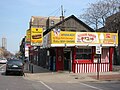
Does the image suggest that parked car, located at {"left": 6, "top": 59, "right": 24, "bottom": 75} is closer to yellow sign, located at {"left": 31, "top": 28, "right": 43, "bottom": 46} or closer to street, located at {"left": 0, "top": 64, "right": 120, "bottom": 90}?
yellow sign, located at {"left": 31, "top": 28, "right": 43, "bottom": 46}

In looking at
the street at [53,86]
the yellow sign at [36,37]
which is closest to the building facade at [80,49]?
the yellow sign at [36,37]

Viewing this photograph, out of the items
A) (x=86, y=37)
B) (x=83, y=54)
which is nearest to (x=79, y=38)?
(x=86, y=37)

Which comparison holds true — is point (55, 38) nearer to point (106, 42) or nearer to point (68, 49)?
point (68, 49)

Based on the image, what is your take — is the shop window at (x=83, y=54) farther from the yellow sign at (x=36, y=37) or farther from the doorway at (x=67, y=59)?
the yellow sign at (x=36, y=37)

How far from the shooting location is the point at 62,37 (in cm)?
3269

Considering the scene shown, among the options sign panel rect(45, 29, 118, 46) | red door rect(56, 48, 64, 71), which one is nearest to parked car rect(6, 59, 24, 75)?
sign panel rect(45, 29, 118, 46)

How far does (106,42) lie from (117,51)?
29896 mm

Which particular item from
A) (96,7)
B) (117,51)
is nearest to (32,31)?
(96,7)

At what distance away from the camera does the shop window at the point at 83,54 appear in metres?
34.0

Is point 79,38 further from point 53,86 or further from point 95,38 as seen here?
point 53,86

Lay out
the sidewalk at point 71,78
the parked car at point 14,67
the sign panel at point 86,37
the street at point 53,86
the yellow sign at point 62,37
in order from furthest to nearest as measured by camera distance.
Answer: 1. the sign panel at point 86,37
2. the yellow sign at point 62,37
3. the parked car at point 14,67
4. the sidewalk at point 71,78
5. the street at point 53,86

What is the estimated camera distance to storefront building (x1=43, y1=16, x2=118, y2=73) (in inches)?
1287

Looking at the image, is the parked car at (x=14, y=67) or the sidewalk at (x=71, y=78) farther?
the parked car at (x=14, y=67)

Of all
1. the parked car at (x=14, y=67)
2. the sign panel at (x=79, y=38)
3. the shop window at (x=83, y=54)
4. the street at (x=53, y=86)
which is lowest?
the street at (x=53, y=86)
